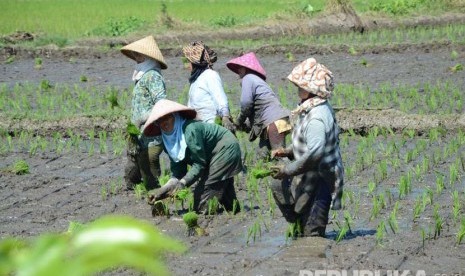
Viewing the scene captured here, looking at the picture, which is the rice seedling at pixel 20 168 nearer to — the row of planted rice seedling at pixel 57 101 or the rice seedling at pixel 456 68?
the row of planted rice seedling at pixel 57 101

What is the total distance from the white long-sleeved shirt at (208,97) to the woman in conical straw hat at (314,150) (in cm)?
198

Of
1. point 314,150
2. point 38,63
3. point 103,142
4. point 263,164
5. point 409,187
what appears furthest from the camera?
point 38,63

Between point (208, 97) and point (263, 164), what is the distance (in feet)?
2.92

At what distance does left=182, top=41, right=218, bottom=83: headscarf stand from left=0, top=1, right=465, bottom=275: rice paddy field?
0.85m

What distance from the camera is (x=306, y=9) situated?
19406 mm

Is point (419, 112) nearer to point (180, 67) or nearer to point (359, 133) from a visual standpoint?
point (359, 133)

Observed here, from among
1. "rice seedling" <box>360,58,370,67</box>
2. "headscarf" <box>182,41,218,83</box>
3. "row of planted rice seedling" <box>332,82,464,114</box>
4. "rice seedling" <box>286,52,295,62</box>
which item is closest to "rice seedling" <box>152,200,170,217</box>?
"headscarf" <box>182,41,218,83</box>

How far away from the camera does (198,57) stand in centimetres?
673

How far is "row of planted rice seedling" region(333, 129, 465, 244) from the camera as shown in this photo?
5.35m

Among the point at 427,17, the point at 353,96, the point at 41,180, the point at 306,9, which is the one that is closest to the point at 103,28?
the point at 306,9

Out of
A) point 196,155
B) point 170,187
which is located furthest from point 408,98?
point 170,187

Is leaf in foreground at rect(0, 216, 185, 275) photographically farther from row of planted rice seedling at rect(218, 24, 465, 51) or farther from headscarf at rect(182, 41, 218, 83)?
row of planted rice seedling at rect(218, 24, 465, 51)

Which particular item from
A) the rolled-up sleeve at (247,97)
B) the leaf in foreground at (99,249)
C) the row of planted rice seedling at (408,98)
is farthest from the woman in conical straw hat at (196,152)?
the leaf in foreground at (99,249)

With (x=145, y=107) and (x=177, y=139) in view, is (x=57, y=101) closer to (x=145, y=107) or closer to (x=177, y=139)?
(x=145, y=107)
